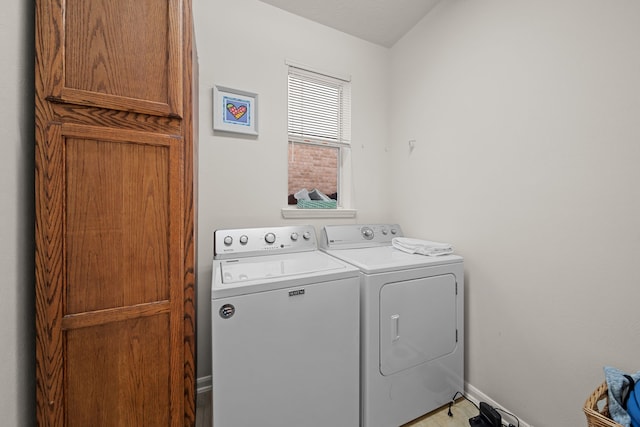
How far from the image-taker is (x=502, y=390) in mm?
1448

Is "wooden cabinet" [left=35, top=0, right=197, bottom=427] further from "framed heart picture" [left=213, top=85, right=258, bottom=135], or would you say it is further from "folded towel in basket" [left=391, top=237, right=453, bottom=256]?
"folded towel in basket" [left=391, top=237, right=453, bottom=256]

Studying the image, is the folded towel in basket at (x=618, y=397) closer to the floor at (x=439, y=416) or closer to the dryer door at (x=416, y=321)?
the dryer door at (x=416, y=321)

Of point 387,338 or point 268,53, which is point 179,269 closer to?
point 387,338

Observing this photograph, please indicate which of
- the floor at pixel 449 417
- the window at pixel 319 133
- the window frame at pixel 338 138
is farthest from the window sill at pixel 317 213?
the floor at pixel 449 417

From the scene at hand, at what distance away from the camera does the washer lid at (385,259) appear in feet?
4.36

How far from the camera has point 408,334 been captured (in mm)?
1375

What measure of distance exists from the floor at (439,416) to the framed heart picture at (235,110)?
1.80m

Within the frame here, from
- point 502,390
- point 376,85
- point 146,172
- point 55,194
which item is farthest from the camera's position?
point 376,85

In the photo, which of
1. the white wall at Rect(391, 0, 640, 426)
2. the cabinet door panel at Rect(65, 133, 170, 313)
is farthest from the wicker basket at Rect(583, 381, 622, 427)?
the cabinet door panel at Rect(65, 133, 170, 313)

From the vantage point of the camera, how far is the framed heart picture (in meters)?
1.68

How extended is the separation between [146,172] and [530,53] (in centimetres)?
194

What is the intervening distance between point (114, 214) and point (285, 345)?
86cm

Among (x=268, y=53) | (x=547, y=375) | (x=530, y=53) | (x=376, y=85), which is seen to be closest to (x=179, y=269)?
(x=268, y=53)

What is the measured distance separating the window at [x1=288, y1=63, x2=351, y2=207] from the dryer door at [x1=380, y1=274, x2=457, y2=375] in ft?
3.43
